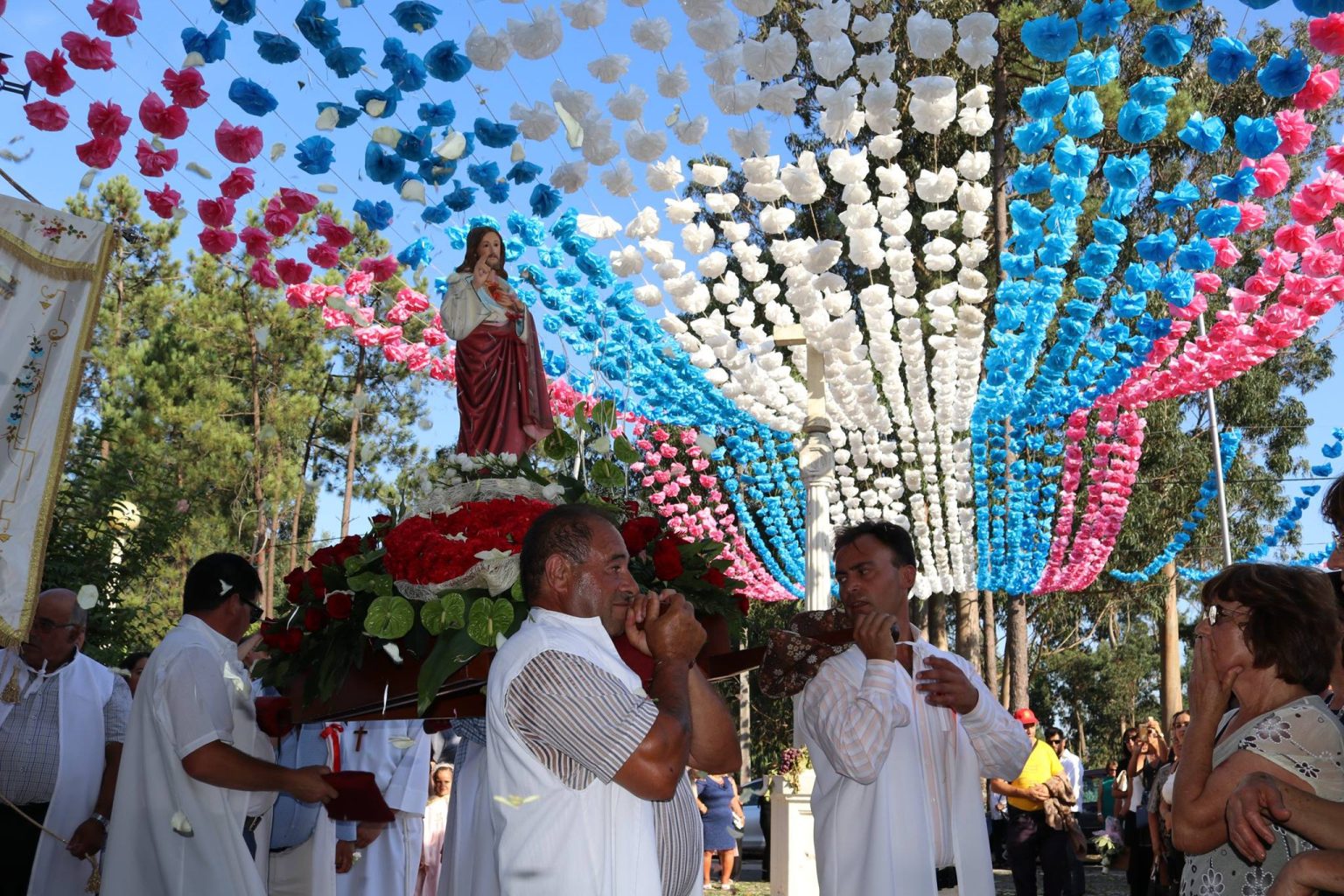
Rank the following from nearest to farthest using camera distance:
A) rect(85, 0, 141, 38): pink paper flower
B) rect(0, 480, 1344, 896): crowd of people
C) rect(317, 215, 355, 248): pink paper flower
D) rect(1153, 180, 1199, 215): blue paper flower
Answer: rect(0, 480, 1344, 896): crowd of people → rect(85, 0, 141, 38): pink paper flower → rect(317, 215, 355, 248): pink paper flower → rect(1153, 180, 1199, 215): blue paper flower

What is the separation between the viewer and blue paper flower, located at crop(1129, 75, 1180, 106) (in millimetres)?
7703

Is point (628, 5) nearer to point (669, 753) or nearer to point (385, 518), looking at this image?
point (385, 518)

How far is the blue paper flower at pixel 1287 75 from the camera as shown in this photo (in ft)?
21.8

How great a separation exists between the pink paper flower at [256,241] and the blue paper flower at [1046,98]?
14.5 feet

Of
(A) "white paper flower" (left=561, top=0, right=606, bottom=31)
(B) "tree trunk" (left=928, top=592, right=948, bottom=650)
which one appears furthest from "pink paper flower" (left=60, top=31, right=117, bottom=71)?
(B) "tree trunk" (left=928, top=592, right=948, bottom=650)

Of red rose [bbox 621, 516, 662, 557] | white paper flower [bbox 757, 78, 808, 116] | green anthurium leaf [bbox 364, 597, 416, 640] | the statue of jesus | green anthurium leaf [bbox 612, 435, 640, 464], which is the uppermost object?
white paper flower [bbox 757, 78, 808, 116]

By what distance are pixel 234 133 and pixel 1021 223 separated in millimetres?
5389

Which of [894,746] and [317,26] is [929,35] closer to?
[317,26]

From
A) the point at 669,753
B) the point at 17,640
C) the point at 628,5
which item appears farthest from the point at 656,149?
the point at 669,753

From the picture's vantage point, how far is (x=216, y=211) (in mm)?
7891

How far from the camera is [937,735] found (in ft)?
14.6

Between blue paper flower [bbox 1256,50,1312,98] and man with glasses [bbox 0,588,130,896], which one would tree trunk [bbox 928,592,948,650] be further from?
man with glasses [bbox 0,588,130,896]

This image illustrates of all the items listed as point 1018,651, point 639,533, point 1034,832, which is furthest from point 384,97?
point 1018,651

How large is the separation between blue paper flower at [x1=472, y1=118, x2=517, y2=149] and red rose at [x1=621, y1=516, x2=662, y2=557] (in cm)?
379
